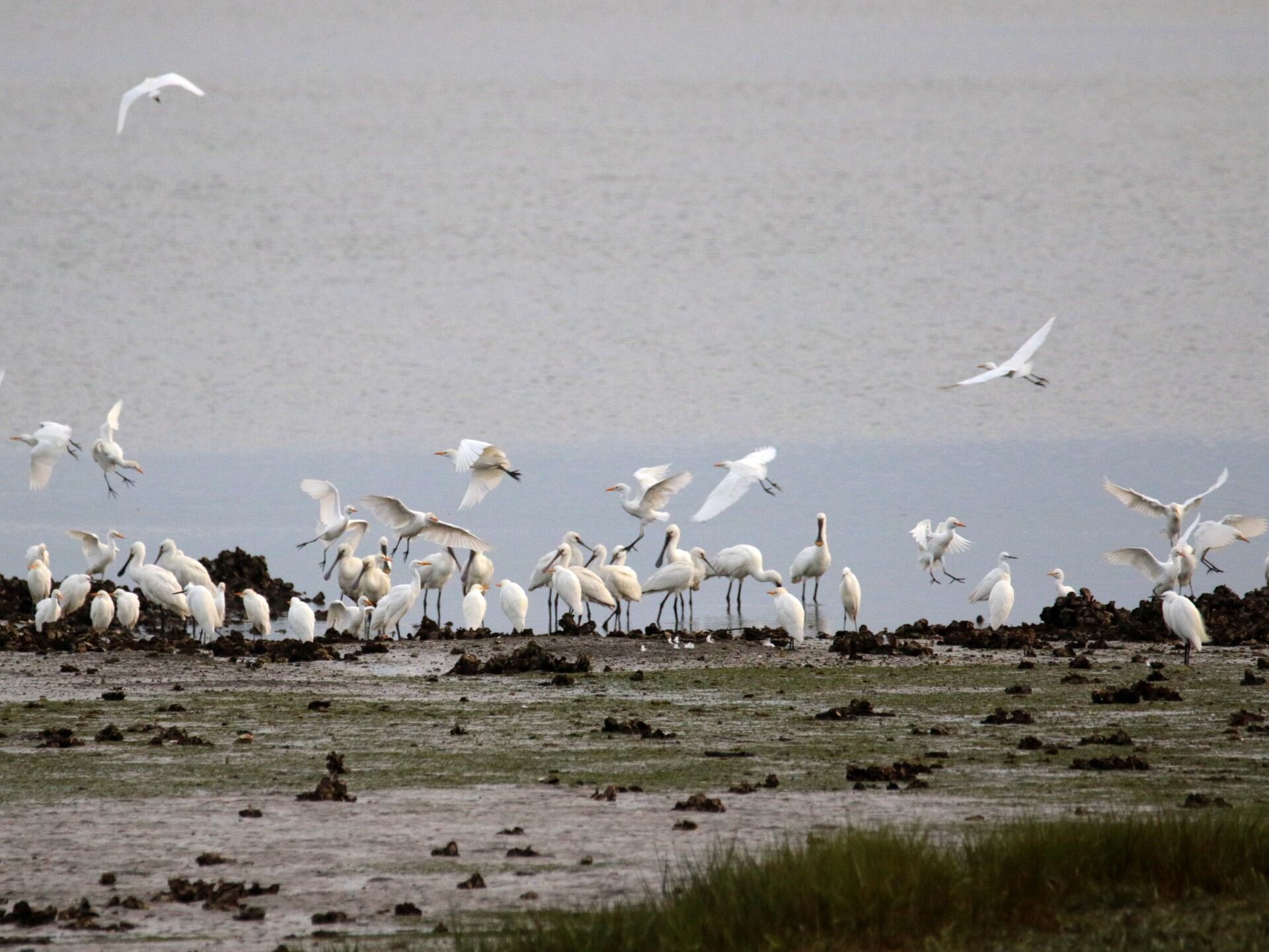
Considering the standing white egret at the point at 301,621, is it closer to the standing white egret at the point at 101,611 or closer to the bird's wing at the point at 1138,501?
the standing white egret at the point at 101,611

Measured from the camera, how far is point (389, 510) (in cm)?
2448

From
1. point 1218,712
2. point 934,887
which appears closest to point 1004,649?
point 1218,712

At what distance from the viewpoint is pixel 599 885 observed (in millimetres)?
8172

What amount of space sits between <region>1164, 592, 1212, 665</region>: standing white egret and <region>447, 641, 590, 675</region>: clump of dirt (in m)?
5.99

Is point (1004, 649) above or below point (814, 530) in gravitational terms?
below

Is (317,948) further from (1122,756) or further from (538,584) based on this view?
(538,584)

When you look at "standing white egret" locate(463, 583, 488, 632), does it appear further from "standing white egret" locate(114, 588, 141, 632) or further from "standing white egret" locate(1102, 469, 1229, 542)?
"standing white egret" locate(1102, 469, 1229, 542)

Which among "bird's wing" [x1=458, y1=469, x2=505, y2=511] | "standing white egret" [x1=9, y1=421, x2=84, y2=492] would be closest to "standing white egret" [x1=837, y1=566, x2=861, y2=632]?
"bird's wing" [x1=458, y1=469, x2=505, y2=511]

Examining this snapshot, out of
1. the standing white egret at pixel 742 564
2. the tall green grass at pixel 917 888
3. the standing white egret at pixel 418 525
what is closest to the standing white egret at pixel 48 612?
the standing white egret at pixel 418 525

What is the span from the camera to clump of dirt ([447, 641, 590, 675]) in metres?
17.2

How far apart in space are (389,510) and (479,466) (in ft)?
5.52

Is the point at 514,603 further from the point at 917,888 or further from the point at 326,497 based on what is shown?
the point at 917,888

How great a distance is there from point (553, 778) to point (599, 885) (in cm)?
279

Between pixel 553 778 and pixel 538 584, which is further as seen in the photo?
pixel 538 584
